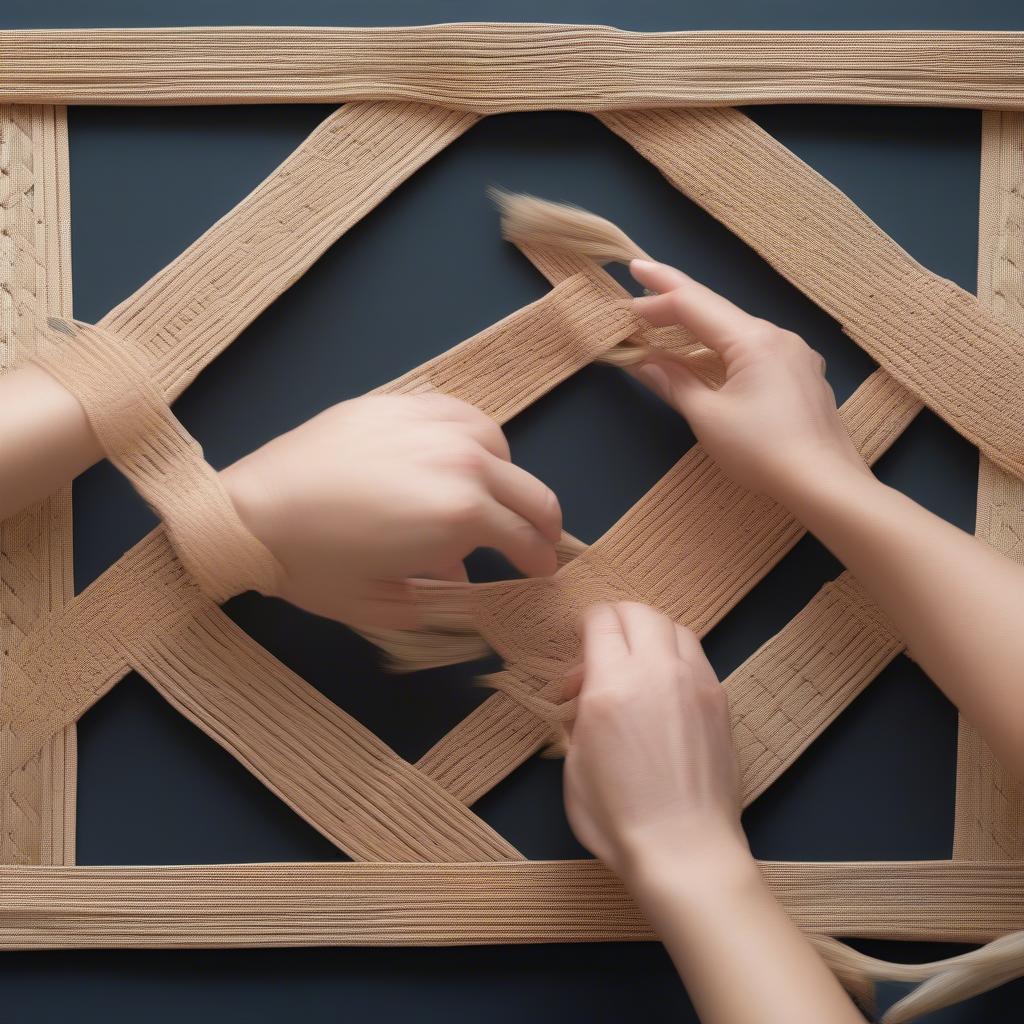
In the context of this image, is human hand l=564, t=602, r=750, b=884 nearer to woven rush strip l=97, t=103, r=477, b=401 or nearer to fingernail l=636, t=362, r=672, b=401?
fingernail l=636, t=362, r=672, b=401

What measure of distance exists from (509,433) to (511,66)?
197 millimetres

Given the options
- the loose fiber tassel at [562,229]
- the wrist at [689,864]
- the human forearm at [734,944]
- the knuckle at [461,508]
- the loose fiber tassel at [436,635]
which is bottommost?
the human forearm at [734,944]

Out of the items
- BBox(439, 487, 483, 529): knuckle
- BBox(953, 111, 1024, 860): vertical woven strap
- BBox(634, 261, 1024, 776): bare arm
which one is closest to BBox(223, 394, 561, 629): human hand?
BBox(439, 487, 483, 529): knuckle

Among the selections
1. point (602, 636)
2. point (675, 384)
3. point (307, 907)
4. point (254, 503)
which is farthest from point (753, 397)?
point (307, 907)

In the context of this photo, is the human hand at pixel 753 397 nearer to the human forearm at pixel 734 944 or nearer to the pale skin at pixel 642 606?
the pale skin at pixel 642 606

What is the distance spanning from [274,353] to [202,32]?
0.17 meters

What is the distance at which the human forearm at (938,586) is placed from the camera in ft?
1.40

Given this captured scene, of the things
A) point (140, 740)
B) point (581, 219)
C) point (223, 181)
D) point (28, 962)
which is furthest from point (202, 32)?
point (28, 962)

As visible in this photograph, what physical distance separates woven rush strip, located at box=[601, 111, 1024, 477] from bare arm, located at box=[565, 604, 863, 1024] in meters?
0.19

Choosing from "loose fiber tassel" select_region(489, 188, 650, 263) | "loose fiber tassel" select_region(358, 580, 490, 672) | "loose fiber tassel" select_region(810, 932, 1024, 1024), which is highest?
"loose fiber tassel" select_region(489, 188, 650, 263)

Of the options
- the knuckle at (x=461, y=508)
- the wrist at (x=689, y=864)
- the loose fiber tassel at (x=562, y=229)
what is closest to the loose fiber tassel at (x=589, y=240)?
the loose fiber tassel at (x=562, y=229)

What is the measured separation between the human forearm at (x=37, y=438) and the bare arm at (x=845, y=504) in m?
0.30

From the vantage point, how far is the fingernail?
0.51 meters

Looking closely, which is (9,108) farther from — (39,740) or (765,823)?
(765,823)
